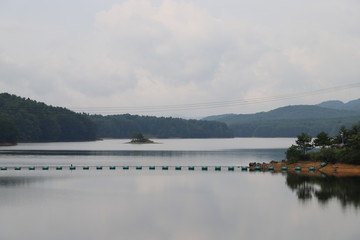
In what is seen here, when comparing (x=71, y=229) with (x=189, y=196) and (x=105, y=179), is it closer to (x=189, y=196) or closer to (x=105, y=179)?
(x=189, y=196)

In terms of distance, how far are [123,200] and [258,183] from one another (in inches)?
984

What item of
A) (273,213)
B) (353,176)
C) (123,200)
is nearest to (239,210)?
(273,213)

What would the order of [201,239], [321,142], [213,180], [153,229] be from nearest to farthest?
[201,239] < [153,229] < [213,180] < [321,142]

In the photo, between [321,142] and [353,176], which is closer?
[353,176]

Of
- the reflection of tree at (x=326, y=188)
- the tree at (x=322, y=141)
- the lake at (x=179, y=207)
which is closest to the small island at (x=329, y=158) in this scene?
the tree at (x=322, y=141)

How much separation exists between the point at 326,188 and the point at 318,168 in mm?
25200

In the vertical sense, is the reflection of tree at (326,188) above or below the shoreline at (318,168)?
below

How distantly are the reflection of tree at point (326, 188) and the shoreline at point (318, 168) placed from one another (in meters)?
6.23

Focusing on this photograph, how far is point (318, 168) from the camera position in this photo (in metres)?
92.6

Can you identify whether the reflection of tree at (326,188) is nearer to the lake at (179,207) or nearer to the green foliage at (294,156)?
the lake at (179,207)

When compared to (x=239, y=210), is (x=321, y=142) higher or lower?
higher

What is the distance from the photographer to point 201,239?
41.2 meters

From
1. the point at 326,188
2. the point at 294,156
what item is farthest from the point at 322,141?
the point at 326,188

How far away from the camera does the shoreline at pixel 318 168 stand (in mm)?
85825
